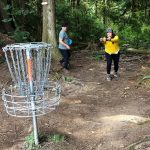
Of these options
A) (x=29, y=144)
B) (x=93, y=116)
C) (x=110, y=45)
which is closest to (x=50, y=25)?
(x=110, y=45)

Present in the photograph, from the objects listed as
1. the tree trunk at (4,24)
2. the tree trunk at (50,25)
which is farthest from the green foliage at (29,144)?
the tree trunk at (4,24)

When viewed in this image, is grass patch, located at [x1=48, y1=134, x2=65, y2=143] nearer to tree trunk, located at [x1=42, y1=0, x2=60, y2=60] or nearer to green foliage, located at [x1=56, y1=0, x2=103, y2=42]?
tree trunk, located at [x1=42, y1=0, x2=60, y2=60]

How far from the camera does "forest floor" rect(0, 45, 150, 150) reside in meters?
6.54

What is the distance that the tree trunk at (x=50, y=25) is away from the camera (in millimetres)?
11623

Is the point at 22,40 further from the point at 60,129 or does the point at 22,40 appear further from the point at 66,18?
the point at 60,129

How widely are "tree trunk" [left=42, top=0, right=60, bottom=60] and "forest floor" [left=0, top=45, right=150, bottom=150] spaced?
→ 2.92 feet

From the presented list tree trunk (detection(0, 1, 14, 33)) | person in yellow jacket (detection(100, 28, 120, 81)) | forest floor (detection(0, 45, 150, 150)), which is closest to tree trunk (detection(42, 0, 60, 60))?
forest floor (detection(0, 45, 150, 150))

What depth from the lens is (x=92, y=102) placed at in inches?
356

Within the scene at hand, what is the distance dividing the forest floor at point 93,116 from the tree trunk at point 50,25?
35.1 inches

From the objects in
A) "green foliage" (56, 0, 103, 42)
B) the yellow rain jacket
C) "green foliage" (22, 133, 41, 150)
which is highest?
the yellow rain jacket

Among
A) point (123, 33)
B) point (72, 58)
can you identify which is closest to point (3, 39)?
point (72, 58)

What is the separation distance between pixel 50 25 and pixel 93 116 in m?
4.68

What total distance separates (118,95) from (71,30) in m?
9.26

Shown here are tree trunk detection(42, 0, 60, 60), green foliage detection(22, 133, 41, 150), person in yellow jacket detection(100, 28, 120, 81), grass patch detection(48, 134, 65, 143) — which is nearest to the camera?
green foliage detection(22, 133, 41, 150)
